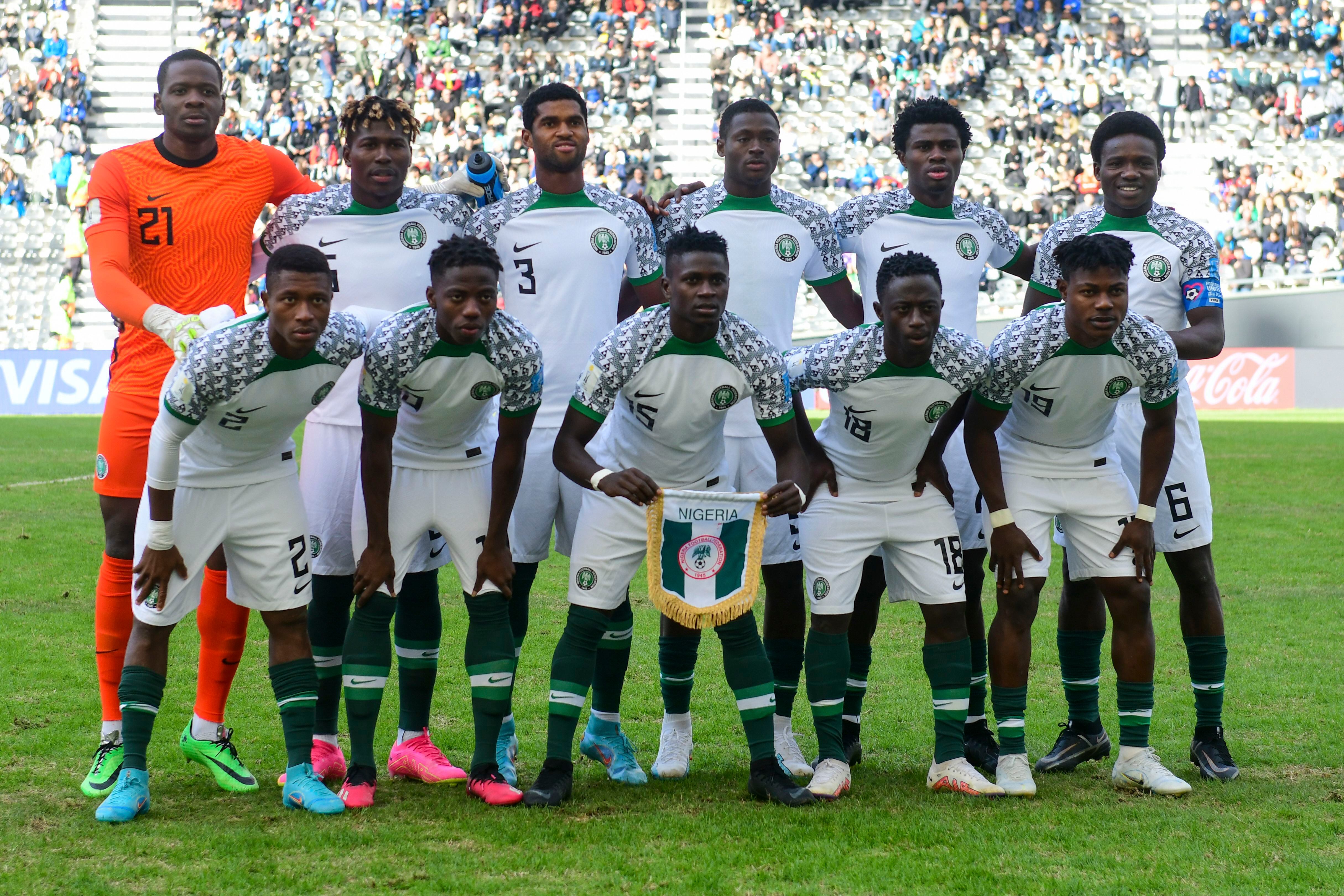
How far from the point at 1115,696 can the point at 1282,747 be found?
1.09 metres

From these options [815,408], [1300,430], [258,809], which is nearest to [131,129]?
[815,408]

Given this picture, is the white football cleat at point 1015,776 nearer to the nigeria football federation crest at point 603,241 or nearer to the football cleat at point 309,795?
the football cleat at point 309,795

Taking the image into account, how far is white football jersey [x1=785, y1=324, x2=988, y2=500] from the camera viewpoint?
5.02m

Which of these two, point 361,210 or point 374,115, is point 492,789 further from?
point 374,115

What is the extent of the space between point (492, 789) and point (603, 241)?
2.30 meters

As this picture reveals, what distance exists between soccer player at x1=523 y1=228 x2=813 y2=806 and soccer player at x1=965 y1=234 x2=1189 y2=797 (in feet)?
2.71

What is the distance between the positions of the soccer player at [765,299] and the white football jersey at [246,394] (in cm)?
165

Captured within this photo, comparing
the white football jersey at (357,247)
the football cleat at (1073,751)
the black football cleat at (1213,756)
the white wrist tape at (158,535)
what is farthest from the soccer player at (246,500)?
the black football cleat at (1213,756)

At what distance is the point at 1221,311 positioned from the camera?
548cm

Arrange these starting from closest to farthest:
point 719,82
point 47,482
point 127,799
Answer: point 127,799
point 47,482
point 719,82

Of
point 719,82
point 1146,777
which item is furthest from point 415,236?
point 719,82

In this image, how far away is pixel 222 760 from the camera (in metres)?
5.09

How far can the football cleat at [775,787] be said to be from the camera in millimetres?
4793

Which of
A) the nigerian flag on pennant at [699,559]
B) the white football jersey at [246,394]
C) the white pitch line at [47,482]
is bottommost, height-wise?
the white pitch line at [47,482]
